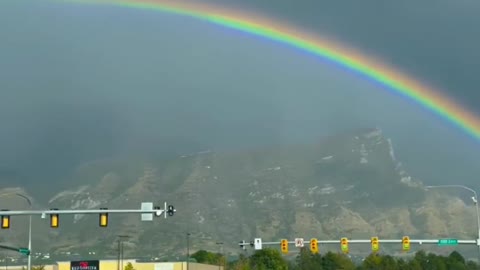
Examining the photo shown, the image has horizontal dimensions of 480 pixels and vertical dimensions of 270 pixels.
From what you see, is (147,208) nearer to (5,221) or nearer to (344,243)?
(5,221)

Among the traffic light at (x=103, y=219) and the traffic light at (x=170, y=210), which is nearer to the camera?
the traffic light at (x=170, y=210)

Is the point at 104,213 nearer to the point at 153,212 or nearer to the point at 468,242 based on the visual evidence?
the point at 153,212

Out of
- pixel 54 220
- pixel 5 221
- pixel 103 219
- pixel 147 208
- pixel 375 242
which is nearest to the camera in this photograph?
pixel 147 208

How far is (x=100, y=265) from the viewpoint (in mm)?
145750

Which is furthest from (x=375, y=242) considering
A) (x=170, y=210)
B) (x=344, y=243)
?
(x=170, y=210)

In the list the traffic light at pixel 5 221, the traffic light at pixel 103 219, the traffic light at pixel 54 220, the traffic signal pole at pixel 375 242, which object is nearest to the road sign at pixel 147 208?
the traffic light at pixel 103 219

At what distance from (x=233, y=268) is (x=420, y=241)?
119 metres

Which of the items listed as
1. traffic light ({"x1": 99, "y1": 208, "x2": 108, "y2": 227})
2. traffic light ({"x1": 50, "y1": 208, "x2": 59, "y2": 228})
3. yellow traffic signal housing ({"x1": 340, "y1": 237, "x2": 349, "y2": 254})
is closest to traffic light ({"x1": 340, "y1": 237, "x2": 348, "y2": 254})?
yellow traffic signal housing ({"x1": 340, "y1": 237, "x2": 349, "y2": 254})

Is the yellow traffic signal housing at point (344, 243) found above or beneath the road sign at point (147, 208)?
beneath

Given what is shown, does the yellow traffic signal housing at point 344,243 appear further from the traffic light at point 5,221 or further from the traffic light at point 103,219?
the traffic light at point 5,221

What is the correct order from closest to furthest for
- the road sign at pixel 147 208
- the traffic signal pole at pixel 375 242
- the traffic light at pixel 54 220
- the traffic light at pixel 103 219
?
the road sign at pixel 147 208, the traffic light at pixel 103 219, the traffic light at pixel 54 220, the traffic signal pole at pixel 375 242

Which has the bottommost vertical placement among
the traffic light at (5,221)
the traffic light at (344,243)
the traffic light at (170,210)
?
the traffic light at (344,243)

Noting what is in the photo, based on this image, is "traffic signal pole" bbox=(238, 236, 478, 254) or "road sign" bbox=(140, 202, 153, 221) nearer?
"road sign" bbox=(140, 202, 153, 221)

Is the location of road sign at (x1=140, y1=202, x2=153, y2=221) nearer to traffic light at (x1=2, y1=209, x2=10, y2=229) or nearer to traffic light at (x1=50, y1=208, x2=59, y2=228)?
traffic light at (x1=50, y1=208, x2=59, y2=228)
